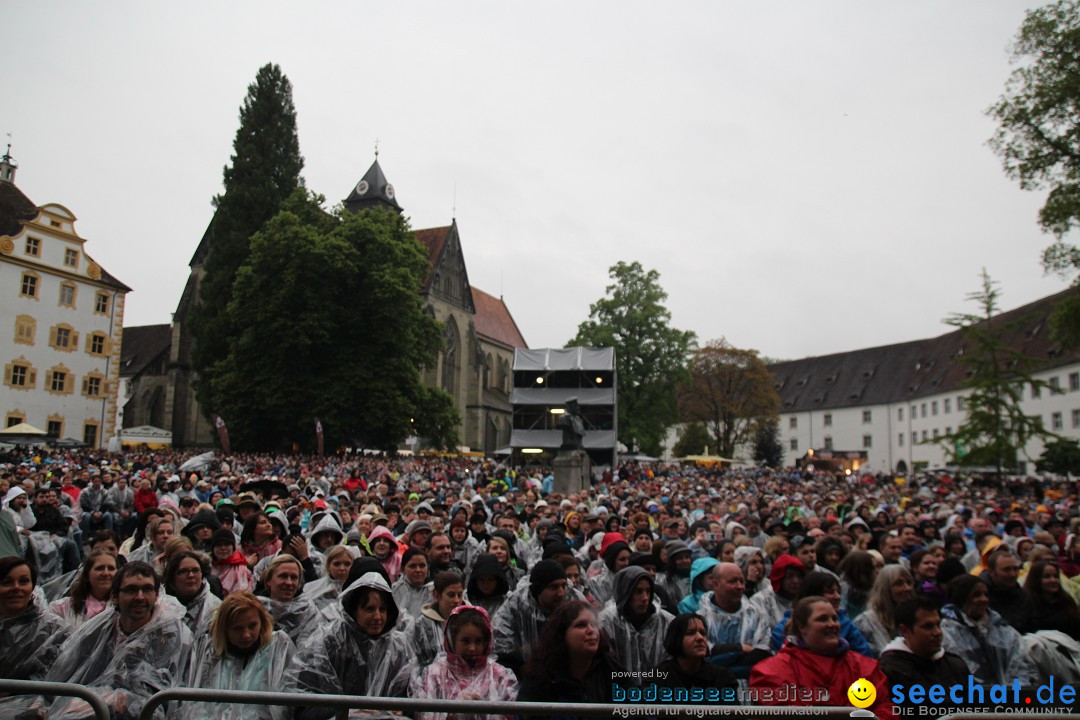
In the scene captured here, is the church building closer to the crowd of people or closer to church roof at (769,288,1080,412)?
church roof at (769,288,1080,412)

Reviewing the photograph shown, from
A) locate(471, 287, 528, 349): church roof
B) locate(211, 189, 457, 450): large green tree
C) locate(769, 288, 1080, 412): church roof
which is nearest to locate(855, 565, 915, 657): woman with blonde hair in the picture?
locate(211, 189, 457, 450): large green tree

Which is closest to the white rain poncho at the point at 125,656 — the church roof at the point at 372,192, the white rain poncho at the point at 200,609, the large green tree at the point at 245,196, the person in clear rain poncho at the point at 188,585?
the white rain poncho at the point at 200,609

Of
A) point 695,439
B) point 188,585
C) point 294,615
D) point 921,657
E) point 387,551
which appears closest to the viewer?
point 921,657

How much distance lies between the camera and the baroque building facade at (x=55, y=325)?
43094mm

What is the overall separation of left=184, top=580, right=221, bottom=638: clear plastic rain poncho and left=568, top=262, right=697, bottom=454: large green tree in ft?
156

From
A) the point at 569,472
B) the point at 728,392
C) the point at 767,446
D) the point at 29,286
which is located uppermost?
the point at 29,286

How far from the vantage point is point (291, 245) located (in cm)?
3834

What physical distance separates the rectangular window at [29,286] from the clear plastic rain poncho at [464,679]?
160ft

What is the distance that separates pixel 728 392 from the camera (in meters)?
67.4

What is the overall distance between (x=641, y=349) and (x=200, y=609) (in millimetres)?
49877

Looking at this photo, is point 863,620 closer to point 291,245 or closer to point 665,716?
point 665,716

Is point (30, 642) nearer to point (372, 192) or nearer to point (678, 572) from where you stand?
point (678, 572)

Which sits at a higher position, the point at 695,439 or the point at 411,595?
the point at 695,439

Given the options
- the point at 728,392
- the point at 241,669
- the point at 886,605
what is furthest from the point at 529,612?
the point at 728,392
